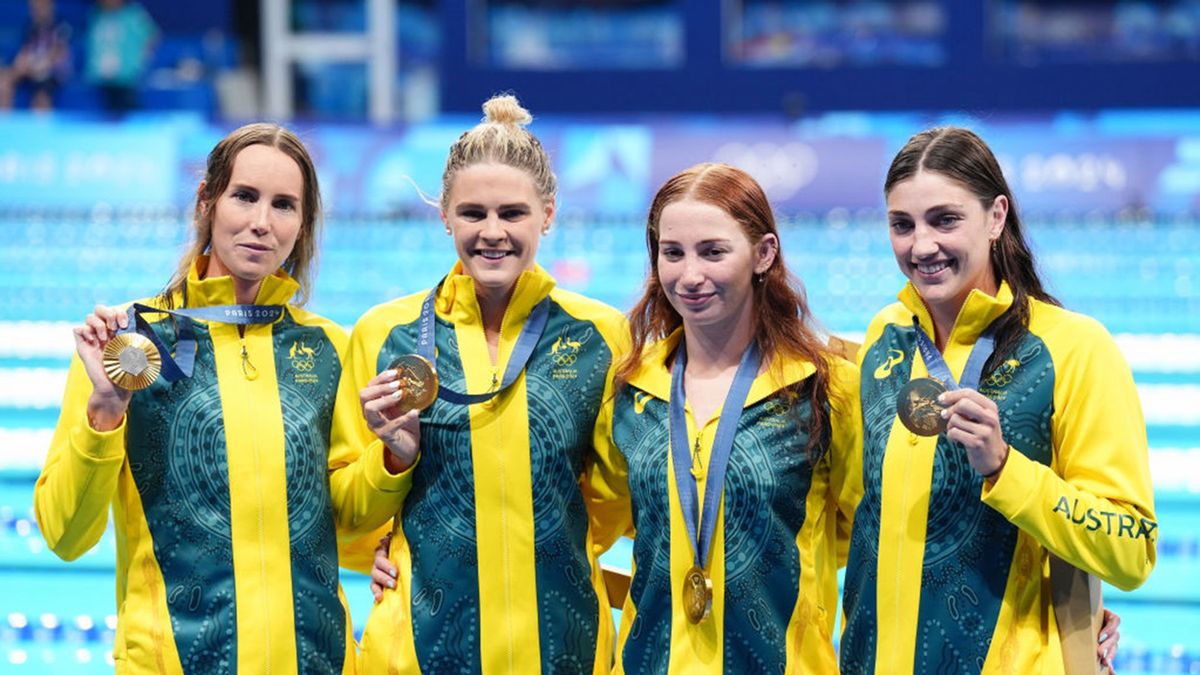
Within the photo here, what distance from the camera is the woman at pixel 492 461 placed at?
8.00 ft

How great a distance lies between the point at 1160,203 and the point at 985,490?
7602 millimetres

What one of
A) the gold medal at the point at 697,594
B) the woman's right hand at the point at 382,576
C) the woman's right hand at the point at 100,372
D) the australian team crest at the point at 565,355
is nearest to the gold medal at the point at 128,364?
the woman's right hand at the point at 100,372

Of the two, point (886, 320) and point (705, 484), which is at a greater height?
point (886, 320)

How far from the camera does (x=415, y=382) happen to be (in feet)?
7.62

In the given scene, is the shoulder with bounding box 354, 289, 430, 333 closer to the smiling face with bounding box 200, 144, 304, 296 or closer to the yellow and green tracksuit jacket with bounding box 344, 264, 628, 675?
the yellow and green tracksuit jacket with bounding box 344, 264, 628, 675

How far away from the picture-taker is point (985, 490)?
85.0 inches

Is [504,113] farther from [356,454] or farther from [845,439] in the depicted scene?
[845,439]

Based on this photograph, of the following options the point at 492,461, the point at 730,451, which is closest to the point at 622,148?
the point at 492,461

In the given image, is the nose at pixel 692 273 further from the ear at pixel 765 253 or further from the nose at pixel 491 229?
the nose at pixel 491 229

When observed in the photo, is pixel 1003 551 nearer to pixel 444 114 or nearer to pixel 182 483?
pixel 182 483

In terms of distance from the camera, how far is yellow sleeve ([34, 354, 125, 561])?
2.29 meters

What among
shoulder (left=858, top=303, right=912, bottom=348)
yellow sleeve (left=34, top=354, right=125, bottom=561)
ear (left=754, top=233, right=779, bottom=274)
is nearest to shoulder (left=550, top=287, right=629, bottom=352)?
ear (left=754, top=233, right=779, bottom=274)

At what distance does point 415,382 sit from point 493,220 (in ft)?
1.03

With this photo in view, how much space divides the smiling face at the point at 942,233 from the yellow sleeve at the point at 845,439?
22 centimetres
